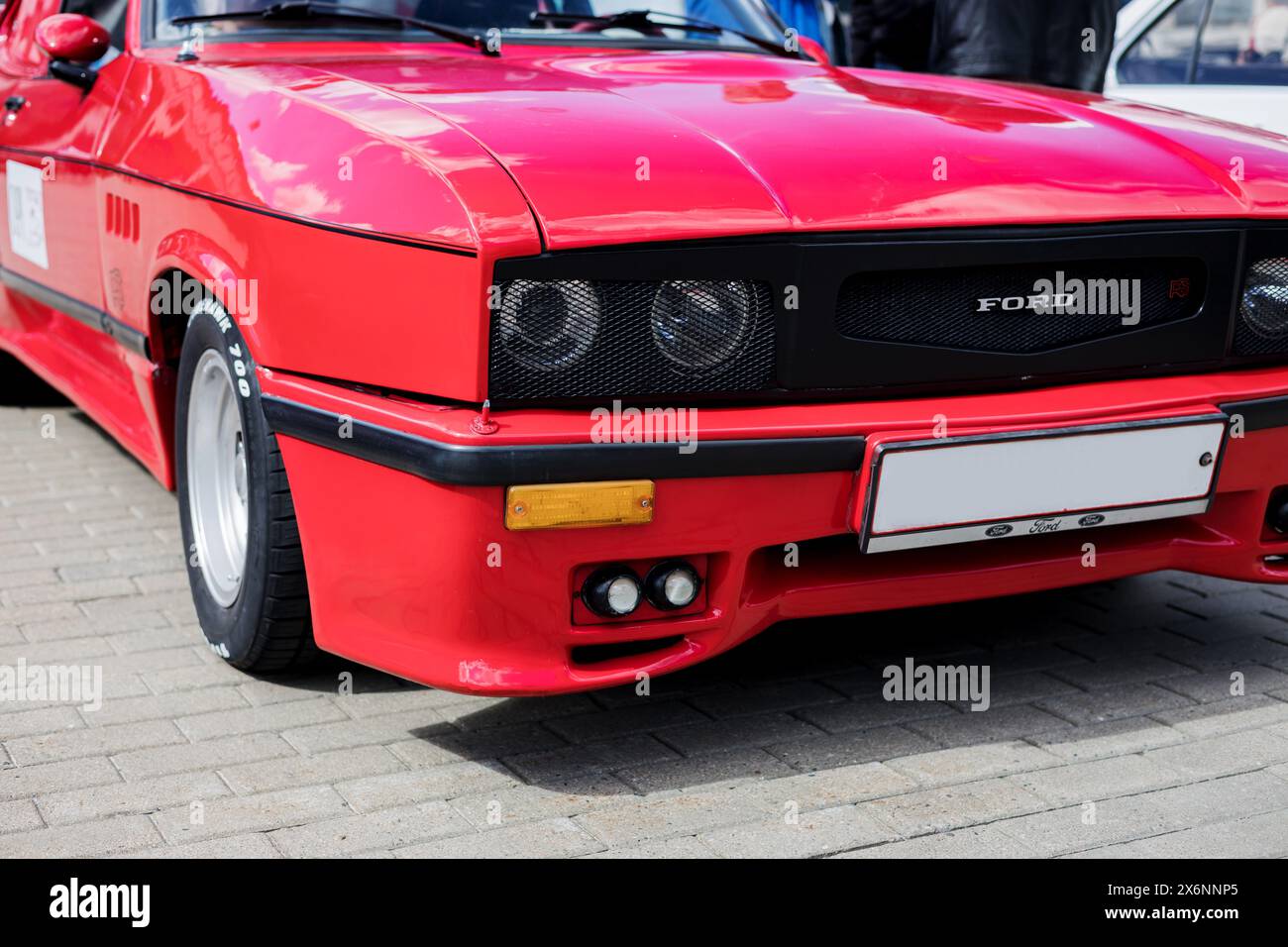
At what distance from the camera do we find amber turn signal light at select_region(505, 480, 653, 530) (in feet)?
7.89

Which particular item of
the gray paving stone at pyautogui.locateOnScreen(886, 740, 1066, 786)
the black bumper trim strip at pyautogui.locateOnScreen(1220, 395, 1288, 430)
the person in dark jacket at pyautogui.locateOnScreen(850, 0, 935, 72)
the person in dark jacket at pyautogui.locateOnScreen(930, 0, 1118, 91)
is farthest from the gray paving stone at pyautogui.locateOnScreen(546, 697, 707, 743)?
the person in dark jacket at pyautogui.locateOnScreen(850, 0, 935, 72)

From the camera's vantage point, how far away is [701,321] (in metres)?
2.51

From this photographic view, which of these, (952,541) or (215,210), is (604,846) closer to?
(952,541)

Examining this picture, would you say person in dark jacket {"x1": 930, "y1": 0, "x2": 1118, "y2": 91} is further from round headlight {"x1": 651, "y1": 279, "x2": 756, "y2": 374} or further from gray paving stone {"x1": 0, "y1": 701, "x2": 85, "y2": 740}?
gray paving stone {"x1": 0, "y1": 701, "x2": 85, "y2": 740}

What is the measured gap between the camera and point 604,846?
2.45m

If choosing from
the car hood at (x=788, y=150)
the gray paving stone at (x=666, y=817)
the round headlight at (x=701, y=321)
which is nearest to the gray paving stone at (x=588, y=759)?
the gray paving stone at (x=666, y=817)

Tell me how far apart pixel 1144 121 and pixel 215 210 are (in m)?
1.82

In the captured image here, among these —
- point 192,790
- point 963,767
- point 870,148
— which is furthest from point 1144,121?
point 192,790

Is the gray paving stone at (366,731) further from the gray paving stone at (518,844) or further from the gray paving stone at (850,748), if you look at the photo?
the gray paving stone at (850,748)

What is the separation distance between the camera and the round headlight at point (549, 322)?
7.86ft

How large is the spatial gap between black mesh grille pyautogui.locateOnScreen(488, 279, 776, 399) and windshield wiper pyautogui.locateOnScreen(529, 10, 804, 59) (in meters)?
1.44

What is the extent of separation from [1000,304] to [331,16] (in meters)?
1.68

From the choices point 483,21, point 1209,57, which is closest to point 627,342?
point 483,21

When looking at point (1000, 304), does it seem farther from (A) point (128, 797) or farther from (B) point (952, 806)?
(A) point (128, 797)
